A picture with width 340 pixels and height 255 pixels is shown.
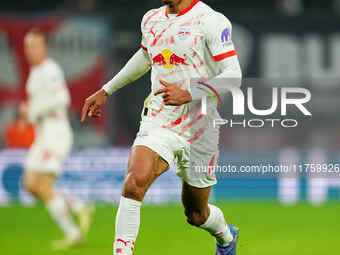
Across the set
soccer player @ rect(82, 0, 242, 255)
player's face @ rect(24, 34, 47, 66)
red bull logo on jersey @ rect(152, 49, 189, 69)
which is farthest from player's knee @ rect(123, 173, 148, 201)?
player's face @ rect(24, 34, 47, 66)

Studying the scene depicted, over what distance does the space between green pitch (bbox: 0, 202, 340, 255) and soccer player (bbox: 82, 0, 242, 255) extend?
2.24 meters

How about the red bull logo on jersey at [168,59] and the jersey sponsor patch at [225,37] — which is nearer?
the jersey sponsor patch at [225,37]

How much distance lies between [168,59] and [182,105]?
1.13 feet

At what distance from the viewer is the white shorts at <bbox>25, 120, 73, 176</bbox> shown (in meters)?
9.19

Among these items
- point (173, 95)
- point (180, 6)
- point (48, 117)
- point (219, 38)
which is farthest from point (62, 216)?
point (173, 95)

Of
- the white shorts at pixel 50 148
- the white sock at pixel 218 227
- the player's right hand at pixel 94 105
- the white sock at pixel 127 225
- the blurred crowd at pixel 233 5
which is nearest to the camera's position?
the white sock at pixel 127 225

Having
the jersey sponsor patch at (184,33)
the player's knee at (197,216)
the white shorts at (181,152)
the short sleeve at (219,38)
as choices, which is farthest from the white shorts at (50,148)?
the short sleeve at (219,38)

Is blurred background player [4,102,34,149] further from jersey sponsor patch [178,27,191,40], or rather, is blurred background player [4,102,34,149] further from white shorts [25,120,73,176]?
jersey sponsor patch [178,27,191,40]

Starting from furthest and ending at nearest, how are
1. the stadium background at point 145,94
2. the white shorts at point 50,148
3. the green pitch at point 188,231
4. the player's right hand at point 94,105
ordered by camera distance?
1. the stadium background at point 145,94
2. the white shorts at point 50,148
3. the green pitch at point 188,231
4. the player's right hand at point 94,105

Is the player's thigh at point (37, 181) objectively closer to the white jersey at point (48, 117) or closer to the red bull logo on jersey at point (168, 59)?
the white jersey at point (48, 117)

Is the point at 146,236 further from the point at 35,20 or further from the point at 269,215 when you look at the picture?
the point at 35,20

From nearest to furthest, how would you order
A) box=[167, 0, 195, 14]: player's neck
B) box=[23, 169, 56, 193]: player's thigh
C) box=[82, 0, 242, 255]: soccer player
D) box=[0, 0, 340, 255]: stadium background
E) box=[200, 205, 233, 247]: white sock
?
box=[82, 0, 242, 255]: soccer player < box=[167, 0, 195, 14]: player's neck < box=[200, 205, 233, 247]: white sock < box=[23, 169, 56, 193]: player's thigh < box=[0, 0, 340, 255]: stadium background

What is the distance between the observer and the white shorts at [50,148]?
919cm

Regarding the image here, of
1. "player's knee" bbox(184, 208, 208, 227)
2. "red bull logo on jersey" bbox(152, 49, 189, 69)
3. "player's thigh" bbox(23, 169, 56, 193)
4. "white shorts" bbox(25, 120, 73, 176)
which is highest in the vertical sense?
"red bull logo on jersey" bbox(152, 49, 189, 69)
